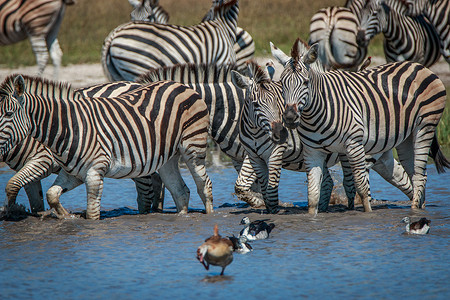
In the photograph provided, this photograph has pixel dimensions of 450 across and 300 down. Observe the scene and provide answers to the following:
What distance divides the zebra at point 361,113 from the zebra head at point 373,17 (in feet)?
19.8

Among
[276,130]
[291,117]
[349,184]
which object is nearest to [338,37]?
[349,184]

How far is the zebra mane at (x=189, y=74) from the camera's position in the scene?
8578 millimetres

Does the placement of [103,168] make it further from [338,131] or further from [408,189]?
[408,189]

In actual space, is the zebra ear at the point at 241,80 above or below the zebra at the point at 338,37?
below

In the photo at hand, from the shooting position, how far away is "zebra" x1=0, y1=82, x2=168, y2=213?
7.40 metres

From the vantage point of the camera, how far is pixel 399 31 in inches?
548

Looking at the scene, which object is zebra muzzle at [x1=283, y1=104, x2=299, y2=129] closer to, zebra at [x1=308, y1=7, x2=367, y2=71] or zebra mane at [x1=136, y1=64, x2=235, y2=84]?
zebra mane at [x1=136, y1=64, x2=235, y2=84]

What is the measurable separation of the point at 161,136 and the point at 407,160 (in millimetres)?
2791

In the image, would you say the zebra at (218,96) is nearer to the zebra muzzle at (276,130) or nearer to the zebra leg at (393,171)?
the zebra muzzle at (276,130)

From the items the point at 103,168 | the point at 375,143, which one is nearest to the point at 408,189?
the point at 375,143

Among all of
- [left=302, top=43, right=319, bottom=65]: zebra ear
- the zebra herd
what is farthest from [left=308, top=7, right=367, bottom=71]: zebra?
[left=302, top=43, right=319, bottom=65]: zebra ear

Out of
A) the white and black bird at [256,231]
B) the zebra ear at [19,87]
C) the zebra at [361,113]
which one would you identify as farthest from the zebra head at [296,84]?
the zebra ear at [19,87]

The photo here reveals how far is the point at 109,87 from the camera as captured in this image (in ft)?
27.2

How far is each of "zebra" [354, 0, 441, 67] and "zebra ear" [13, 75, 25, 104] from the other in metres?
8.50
